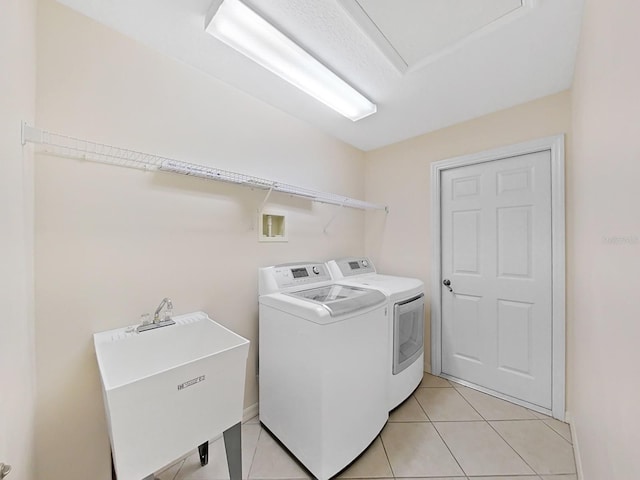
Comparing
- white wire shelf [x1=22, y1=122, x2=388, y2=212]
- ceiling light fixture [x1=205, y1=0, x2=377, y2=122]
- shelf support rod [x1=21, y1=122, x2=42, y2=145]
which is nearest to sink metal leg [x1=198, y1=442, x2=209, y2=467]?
white wire shelf [x1=22, y1=122, x2=388, y2=212]

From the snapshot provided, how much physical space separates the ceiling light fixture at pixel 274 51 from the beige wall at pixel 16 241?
735 millimetres

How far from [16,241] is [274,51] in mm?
1441

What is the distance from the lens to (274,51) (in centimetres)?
138

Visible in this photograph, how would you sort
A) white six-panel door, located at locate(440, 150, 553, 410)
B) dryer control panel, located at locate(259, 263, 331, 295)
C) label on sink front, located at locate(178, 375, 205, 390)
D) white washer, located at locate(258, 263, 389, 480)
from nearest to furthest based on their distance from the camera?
1. label on sink front, located at locate(178, 375, 205, 390)
2. white washer, located at locate(258, 263, 389, 480)
3. dryer control panel, located at locate(259, 263, 331, 295)
4. white six-panel door, located at locate(440, 150, 553, 410)

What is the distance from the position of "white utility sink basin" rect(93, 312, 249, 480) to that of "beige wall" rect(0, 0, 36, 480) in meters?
0.23

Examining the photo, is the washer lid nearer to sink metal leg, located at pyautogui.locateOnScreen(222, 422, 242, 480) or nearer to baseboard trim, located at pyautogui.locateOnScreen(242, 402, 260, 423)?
sink metal leg, located at pyautogui.locateOnScreen(222, 422, 242, 480)

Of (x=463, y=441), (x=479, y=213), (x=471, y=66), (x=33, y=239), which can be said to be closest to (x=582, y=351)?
(x=463, y=441)

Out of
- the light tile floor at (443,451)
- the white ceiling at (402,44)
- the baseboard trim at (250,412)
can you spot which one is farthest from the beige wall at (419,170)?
the baseboard trim at (250,412)

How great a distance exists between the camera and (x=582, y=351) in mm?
1347

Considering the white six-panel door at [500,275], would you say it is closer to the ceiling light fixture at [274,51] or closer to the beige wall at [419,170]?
the beige wall at [419,170]

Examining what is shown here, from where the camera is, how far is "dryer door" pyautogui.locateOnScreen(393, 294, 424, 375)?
1.85 meters

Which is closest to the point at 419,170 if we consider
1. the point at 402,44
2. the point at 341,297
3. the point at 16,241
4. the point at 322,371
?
the point at 402,44

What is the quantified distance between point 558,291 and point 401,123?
Answer: 1880 millimetres

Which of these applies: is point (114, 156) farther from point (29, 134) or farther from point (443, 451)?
point (443, 451)
